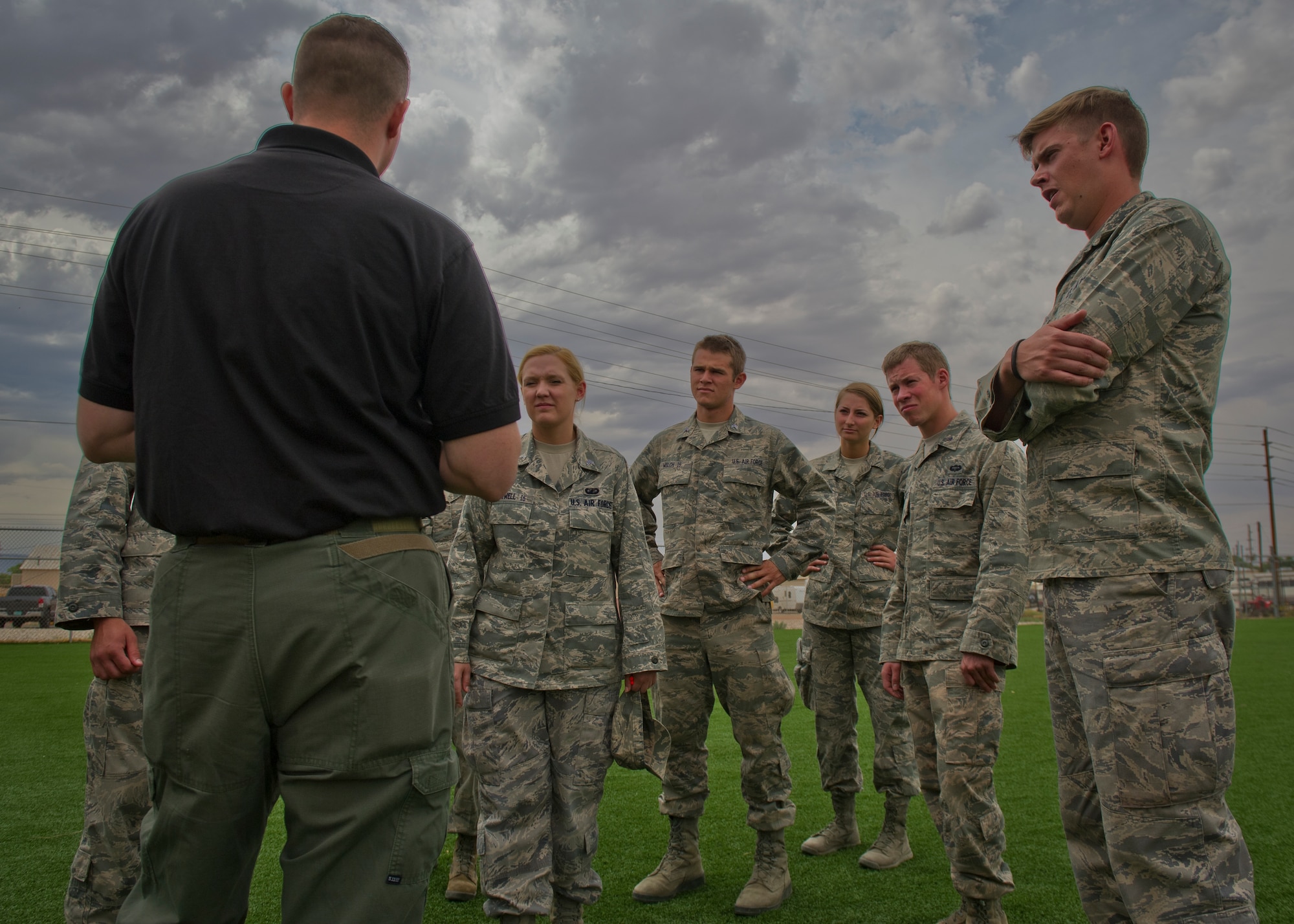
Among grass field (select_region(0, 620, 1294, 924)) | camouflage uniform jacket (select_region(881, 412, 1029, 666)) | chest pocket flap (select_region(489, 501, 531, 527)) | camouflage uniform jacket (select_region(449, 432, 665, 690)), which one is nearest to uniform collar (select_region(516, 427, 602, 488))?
camouflage uniform jacket (select_region(449, 432, 665, 690))

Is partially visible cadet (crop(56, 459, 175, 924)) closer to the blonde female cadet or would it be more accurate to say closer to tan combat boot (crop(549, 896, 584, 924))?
the blonde female cadet

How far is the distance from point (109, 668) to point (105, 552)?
0.41 m

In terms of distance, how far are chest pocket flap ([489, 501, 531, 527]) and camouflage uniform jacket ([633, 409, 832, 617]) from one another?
1.02 meters

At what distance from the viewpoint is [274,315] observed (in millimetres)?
1453

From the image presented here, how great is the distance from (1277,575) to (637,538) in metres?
50.9

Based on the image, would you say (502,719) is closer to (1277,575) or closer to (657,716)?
(657,716)

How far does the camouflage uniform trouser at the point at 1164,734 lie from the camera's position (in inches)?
73.1

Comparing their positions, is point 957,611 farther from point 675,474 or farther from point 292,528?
point 292,528

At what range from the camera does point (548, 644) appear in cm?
338

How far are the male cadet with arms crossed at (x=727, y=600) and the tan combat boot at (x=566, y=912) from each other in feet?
2.54

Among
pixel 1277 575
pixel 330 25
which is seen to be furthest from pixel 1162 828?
pixel 1277 575

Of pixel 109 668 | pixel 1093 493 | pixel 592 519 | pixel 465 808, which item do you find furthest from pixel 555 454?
pixel 1093 493

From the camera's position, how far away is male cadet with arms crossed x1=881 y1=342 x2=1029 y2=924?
10.9ft

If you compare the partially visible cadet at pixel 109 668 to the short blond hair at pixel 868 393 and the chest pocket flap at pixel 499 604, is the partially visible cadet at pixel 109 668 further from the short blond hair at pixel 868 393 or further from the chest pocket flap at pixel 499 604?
the short blond hair at pixel 868 393
